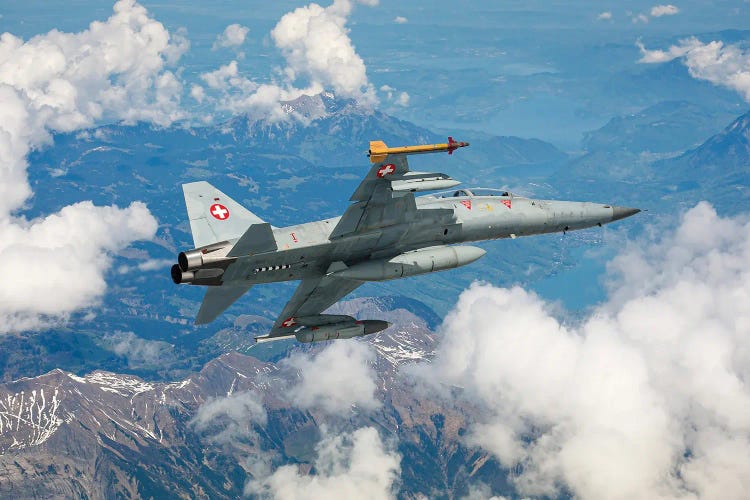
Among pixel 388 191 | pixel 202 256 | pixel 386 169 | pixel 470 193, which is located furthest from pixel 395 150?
pixel 470 193

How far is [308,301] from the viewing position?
1871 inches

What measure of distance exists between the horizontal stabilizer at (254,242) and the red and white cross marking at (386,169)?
610 cm

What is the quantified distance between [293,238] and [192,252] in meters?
5.25

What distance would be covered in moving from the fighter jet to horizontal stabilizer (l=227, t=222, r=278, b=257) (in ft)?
0.16

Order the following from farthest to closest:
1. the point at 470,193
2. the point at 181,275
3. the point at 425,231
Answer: the point at 470,193 < the point at 425,231 < the point at 181,275

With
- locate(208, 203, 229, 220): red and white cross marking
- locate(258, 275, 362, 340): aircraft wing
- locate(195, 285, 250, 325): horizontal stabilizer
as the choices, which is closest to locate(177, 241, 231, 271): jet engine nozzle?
locate(208, 203, 229, 220): red and white cross marking

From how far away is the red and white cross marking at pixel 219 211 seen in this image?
41.0 metres

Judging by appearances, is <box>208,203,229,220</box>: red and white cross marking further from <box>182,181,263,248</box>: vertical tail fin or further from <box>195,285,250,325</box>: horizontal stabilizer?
<box>195,285,250,325</box>: horizontal stabilizer

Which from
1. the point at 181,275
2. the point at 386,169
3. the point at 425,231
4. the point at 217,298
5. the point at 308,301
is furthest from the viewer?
the point at 308,301

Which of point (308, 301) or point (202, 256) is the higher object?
point (202, 256)

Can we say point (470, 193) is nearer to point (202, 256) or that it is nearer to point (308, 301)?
point (308, 301)

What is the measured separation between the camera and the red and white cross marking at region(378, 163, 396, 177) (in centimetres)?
3703

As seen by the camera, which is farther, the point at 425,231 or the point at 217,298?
the point at 425,231

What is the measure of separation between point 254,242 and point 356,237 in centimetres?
591
